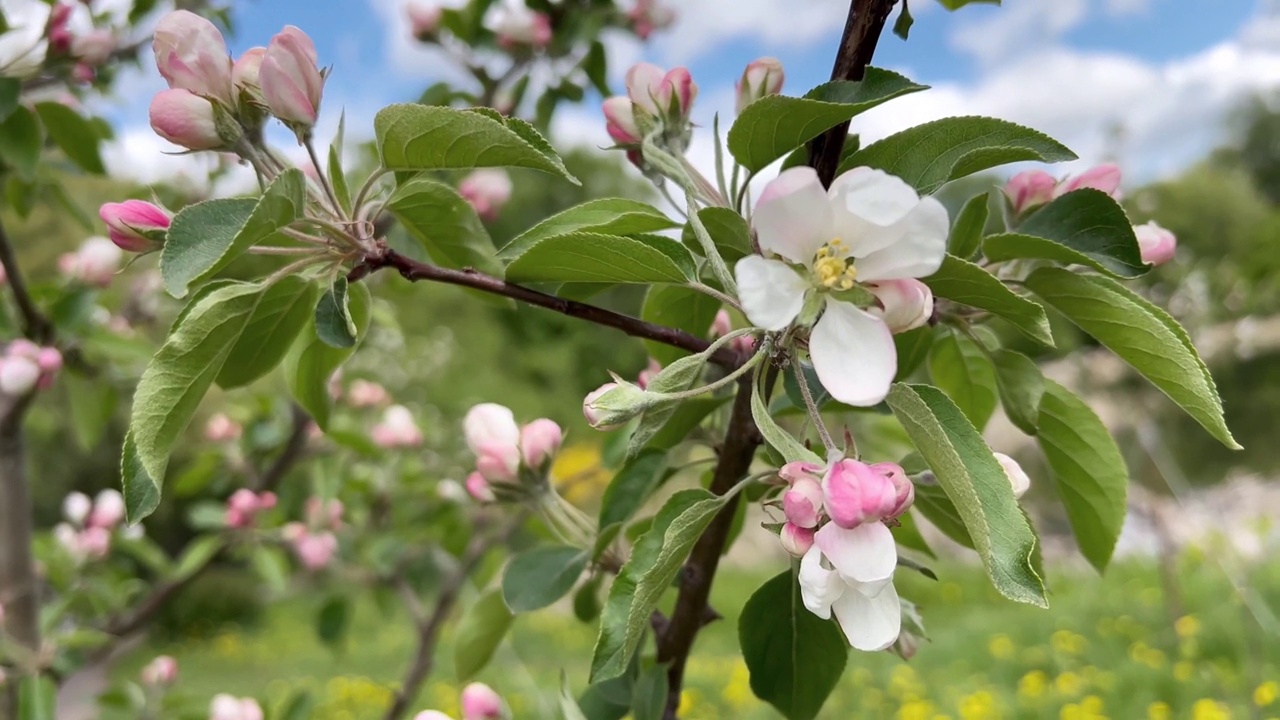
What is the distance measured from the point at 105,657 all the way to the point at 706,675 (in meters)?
2.56

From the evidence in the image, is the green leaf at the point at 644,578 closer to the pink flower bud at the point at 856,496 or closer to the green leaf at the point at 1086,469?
the pink flower bud at the point at 856,496

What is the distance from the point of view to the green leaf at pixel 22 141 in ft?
3.85

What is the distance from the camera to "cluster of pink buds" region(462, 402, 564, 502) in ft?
2.47

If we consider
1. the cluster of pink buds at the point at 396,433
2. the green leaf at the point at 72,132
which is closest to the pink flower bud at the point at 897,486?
the green leaf at the point at 72,132

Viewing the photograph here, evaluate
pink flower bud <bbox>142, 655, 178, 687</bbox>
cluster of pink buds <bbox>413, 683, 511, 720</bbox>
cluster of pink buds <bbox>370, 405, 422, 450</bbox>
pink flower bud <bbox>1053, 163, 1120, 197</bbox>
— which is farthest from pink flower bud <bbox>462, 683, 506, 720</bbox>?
cluster of pink buds <bbox>370, 405, 422, 450</bbox>

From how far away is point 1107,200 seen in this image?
541 millimetres

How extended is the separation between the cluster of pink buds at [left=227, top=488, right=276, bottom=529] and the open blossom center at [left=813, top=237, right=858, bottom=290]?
65.2 inches

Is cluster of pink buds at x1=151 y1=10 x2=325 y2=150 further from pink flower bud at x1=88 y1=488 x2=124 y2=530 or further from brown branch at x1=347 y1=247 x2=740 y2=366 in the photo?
pink flower bud at x1=88 y1=488 x2=124 y2=530

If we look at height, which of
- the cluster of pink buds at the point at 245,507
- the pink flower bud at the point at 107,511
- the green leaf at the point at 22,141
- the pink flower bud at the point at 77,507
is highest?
the green leaf at the point at 22,141

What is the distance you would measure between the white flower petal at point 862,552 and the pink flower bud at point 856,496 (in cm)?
1

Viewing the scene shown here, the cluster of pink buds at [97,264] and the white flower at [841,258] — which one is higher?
the white flower at [841,258]

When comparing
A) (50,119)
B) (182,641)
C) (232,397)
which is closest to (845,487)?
(50,119)

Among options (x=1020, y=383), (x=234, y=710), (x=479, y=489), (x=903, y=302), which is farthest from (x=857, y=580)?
(x=234, y=710)

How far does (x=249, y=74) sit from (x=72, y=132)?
38.5 inches
